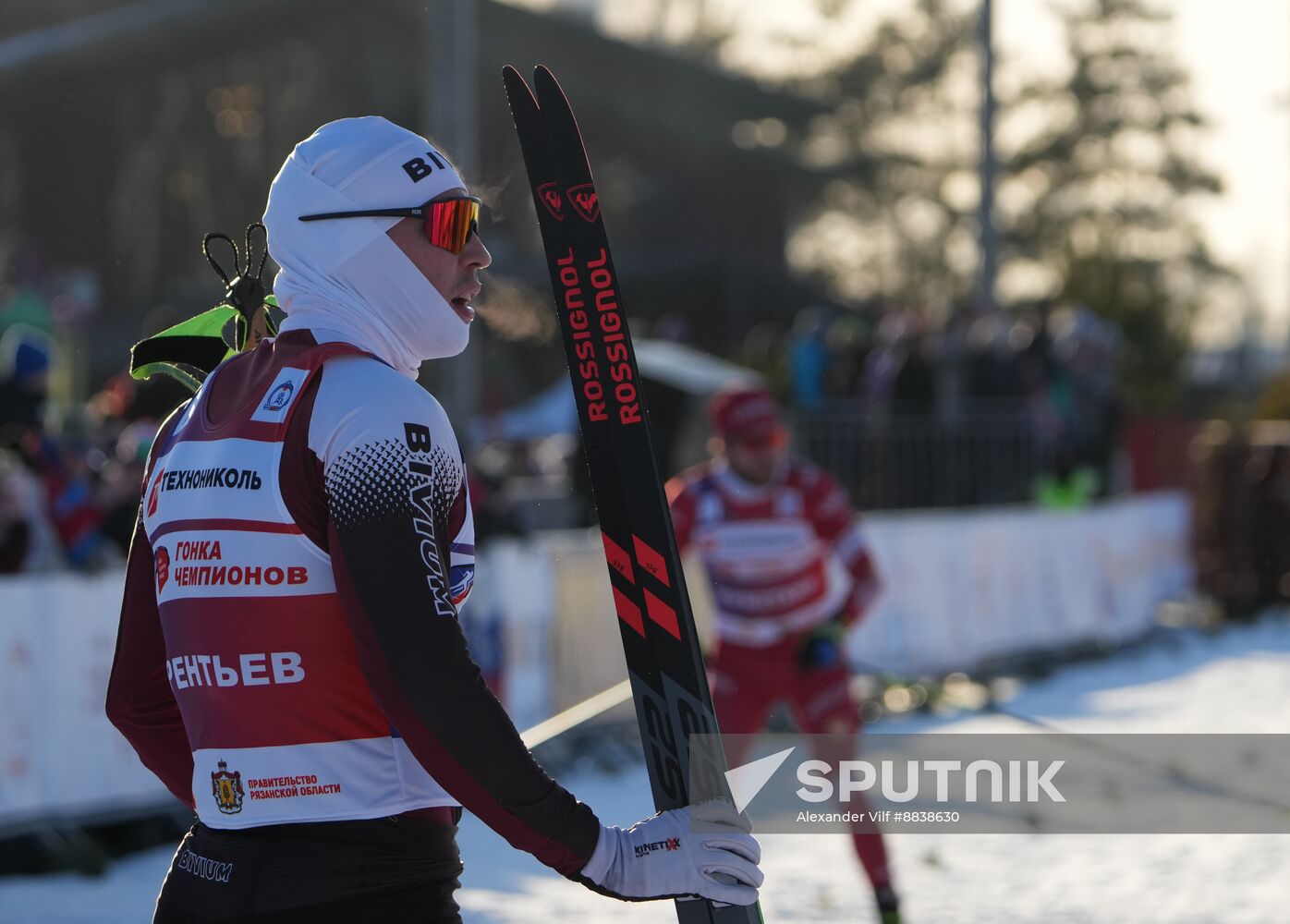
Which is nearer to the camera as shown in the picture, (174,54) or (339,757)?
(339,757)

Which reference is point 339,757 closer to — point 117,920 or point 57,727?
point 117,920

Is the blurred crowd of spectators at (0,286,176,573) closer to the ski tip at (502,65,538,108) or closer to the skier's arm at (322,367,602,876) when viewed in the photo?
the ski tip at (502,65,538,108)

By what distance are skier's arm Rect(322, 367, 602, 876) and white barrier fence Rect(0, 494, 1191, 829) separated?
5.45 m

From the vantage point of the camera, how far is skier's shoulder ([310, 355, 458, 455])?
227cm

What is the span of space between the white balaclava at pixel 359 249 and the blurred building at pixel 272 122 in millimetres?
11555

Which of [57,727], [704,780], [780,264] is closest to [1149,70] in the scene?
[780,264]

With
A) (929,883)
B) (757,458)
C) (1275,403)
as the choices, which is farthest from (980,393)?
(1275,403)

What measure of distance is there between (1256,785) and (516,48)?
1619 cm

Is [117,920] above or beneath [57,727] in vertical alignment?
beneath

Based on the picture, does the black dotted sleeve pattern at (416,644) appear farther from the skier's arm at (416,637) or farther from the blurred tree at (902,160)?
the blurred tree at (902,160)

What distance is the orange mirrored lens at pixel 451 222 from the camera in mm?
2547

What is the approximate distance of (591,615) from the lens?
10.1 m

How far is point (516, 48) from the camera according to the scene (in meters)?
22.9

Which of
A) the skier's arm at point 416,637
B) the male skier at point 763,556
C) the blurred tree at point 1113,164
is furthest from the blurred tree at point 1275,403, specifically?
the skier's arm at point 416,637
